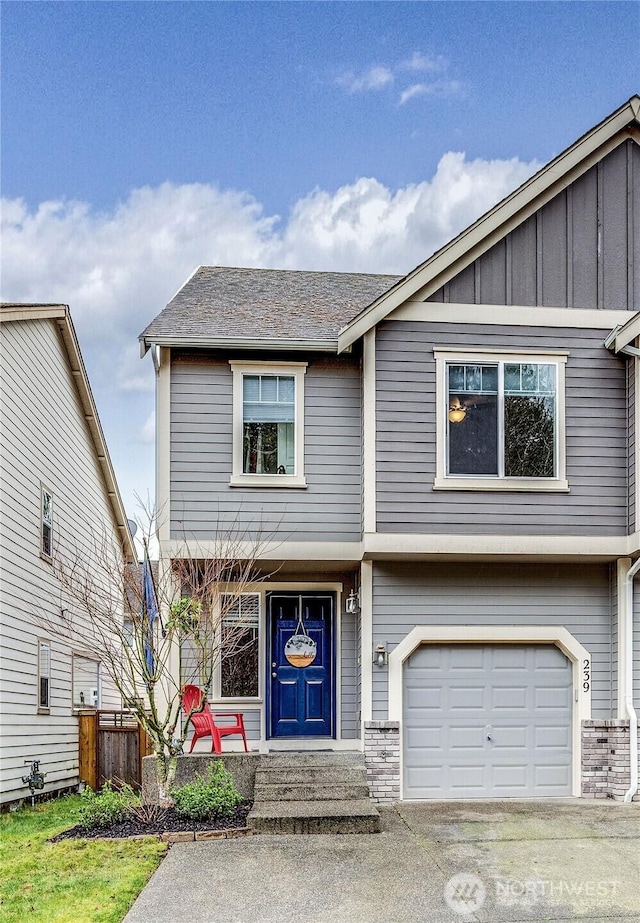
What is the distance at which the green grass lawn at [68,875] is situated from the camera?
6.63 m

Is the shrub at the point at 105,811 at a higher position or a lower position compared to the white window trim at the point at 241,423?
lower

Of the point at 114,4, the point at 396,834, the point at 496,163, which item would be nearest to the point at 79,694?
the point at 396,834

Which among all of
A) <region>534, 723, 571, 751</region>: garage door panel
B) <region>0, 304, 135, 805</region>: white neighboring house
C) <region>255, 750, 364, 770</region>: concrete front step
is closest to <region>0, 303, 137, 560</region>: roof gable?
<region>0, 304, 135, 805</region>: white neighboring house

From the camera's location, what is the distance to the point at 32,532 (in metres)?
13.0

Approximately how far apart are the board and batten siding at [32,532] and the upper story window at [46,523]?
0.53 ft

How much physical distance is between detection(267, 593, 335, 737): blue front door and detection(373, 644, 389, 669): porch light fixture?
48.7 inches

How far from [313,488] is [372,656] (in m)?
2.24

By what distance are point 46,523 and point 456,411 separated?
6.64m

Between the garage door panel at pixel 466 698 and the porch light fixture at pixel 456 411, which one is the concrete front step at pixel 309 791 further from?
the porch light fixture at pixel 456 411

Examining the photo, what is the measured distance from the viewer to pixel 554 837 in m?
8.83

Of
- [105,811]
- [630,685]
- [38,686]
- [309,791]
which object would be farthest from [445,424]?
[38,686]

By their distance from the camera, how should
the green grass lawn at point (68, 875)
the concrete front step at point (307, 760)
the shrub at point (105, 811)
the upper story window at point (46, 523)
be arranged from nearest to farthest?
1. the green grass lawn at point (68, 875)
2. the shrub at point (105, 811)
3. the concrete front step at point (307, 760)
4. the upper story window at point (46, 523)

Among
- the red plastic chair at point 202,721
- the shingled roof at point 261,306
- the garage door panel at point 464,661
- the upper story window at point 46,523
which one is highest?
the shingled roof at point 261,306

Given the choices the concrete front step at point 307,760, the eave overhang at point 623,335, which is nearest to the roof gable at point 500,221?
the eave overhang at point 623,335
